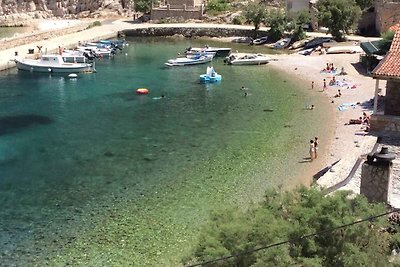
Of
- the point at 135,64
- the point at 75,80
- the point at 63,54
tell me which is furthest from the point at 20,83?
the point at 135,64

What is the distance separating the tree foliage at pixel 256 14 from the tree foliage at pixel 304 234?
58519 mm

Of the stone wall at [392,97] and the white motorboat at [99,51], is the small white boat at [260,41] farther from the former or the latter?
the stone wall at [392,97]

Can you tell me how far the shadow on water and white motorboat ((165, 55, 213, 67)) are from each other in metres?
19.9

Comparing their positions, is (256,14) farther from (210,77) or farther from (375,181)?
(375,181)

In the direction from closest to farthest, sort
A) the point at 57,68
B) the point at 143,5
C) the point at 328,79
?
1. the point at 328,79
2. the point at 57,68
3. the point at 143,5

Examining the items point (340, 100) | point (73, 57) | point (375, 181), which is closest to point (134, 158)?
point (375, 181)

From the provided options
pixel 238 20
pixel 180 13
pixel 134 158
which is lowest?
pixel 134 158

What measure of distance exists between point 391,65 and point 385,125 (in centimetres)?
205

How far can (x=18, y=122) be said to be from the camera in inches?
1471

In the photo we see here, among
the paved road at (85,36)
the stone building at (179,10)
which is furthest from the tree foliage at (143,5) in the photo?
the paved road at (85,36)

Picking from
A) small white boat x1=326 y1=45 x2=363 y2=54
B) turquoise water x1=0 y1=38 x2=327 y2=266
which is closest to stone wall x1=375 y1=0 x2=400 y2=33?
small white boat x1=326 y1=45 x2=363 y2=54

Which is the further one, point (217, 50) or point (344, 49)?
point (217, 50)

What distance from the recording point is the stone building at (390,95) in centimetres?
1923

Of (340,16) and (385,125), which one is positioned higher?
(340,16)
